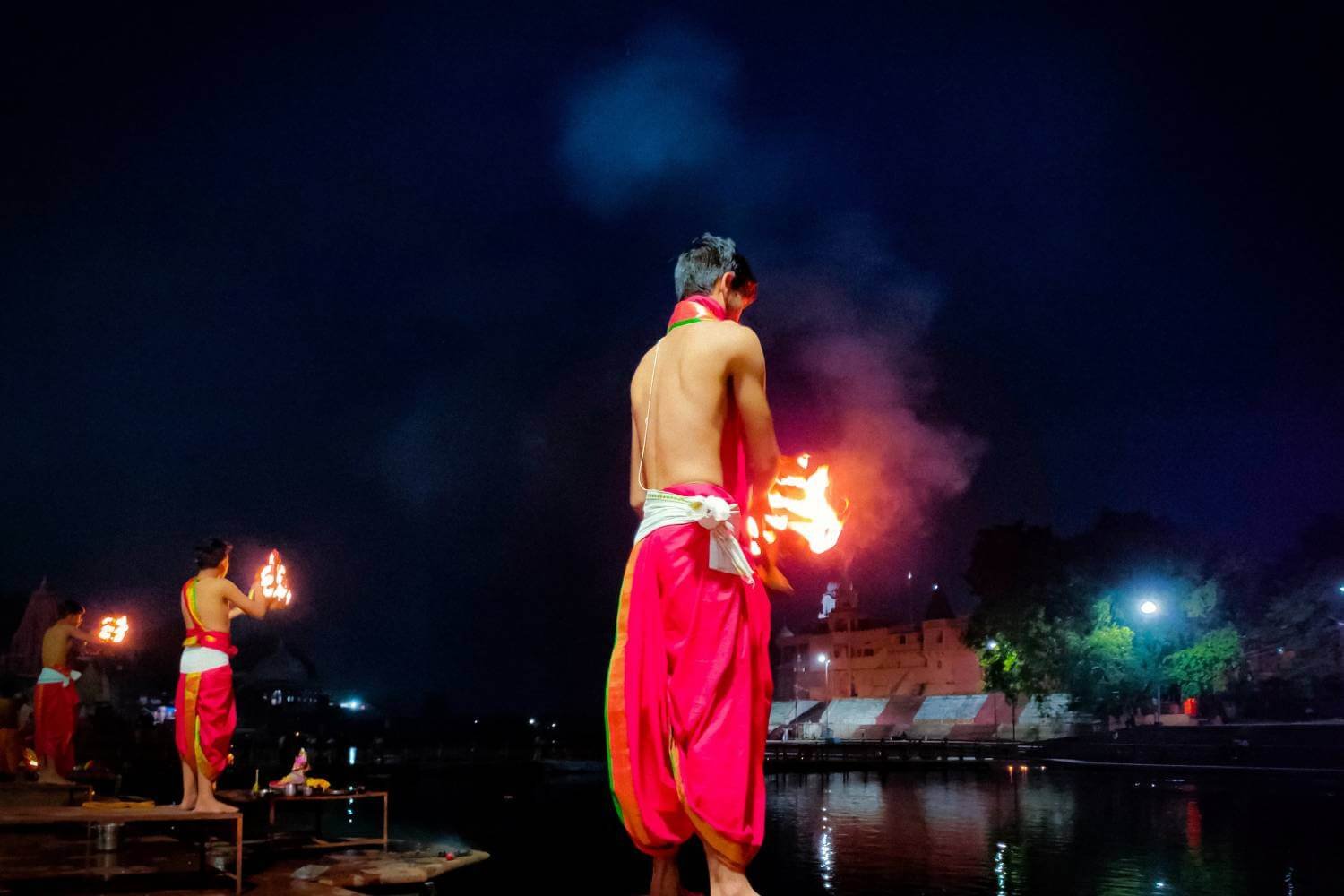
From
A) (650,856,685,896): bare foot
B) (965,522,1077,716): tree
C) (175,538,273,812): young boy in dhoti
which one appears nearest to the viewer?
(650,856,685,896): bare foot

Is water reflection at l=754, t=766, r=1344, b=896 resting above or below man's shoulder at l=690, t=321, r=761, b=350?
below

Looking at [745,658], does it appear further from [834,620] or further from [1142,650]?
[834,620]

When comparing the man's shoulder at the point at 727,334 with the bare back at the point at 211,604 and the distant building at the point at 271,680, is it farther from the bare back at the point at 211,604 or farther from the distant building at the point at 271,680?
the distant building at the point at 271,680

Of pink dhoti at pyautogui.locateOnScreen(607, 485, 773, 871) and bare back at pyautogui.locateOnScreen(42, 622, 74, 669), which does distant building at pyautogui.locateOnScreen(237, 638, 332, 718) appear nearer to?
bare back at pyautogui.locateOnScreen(42, 622, 74, 669)

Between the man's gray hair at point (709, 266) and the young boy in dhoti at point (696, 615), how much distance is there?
0.19ft

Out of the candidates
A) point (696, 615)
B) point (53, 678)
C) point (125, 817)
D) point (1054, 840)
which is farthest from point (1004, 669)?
point (696, 615)

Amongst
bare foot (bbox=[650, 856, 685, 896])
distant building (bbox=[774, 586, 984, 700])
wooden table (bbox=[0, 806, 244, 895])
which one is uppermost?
bare foot (bbox=[650, 856, 685, 896])

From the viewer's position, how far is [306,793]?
1252 centimetres

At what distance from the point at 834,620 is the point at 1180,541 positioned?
56.8m

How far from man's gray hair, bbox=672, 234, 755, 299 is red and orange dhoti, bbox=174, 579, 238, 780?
21.6 ft

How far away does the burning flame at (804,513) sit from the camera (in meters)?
3.92

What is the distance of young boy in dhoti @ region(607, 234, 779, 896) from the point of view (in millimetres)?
3455

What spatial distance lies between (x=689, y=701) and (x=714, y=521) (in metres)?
0.66

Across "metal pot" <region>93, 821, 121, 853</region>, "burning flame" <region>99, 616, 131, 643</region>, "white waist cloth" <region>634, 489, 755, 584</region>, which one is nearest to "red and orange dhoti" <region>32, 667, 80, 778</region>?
"burning flame" <region>99, 616, 131, 643</region>
